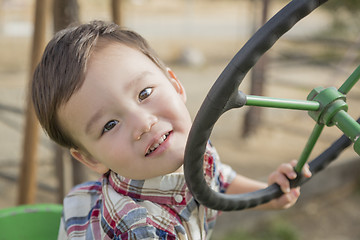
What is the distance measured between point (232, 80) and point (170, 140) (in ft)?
0.84

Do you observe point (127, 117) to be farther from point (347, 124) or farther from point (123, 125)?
point (347, 124)

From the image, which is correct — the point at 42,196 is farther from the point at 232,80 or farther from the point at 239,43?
the point at 239,43

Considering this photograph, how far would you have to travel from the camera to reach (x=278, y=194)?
1.00 metres

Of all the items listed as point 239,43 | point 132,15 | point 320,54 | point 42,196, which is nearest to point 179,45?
point 239,43

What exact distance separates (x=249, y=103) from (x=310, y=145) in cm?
24

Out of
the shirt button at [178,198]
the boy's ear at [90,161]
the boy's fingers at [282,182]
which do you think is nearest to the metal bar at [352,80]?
the boy's fingers at [282,182]

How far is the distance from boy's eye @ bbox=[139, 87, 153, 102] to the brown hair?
Answer: 9 cm

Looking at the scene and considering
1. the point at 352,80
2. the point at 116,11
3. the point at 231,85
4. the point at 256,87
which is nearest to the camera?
the point at 231,85

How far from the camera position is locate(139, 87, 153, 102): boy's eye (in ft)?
2.88

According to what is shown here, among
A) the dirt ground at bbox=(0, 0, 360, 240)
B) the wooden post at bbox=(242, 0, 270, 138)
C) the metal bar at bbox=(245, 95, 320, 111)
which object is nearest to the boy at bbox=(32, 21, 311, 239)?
the metal bar at bbox=(245, 95, 320, 111)

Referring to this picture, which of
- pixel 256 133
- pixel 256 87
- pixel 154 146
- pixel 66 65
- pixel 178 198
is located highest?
pixel 66 65

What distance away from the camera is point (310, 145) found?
0.88 metres

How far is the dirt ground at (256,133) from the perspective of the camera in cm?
229

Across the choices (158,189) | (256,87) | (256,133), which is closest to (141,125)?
(158,189)
